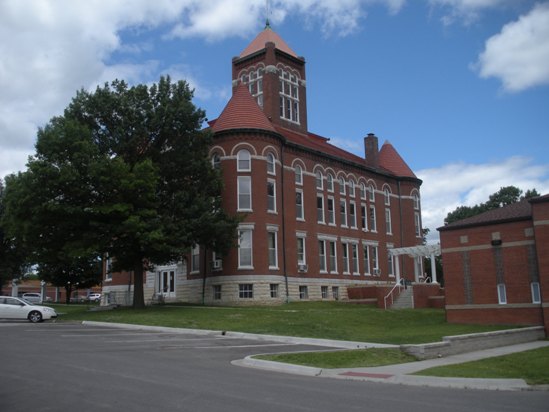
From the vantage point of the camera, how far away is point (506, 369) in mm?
13867

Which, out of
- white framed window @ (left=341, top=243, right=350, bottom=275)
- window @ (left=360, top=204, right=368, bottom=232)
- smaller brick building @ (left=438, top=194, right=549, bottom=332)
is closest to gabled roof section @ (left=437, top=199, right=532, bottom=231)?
smaller brick building @ (left=438, top=194, right=549, bottom=332)

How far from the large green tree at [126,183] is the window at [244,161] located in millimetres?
3238

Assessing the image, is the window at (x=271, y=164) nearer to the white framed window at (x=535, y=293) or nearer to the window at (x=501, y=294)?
the window at (x=501, y=294)

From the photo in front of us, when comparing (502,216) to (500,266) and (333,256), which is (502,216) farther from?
(333,256)

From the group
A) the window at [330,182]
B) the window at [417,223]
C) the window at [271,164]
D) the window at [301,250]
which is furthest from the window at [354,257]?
the window at [271,164]

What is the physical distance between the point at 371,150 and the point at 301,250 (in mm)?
15047

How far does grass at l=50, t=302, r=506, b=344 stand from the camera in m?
22.4

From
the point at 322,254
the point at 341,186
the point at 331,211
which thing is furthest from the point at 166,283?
the point at 341,186

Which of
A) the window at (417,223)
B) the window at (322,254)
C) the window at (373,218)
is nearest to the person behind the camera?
the window at (322,254)

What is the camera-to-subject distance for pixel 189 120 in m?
33.1

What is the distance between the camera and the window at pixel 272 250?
37059 millimetres

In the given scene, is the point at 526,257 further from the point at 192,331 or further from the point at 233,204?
the point at 233,204

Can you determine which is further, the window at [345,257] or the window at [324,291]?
the window at [345,257]

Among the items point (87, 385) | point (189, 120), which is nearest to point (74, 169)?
point (189, 120)
